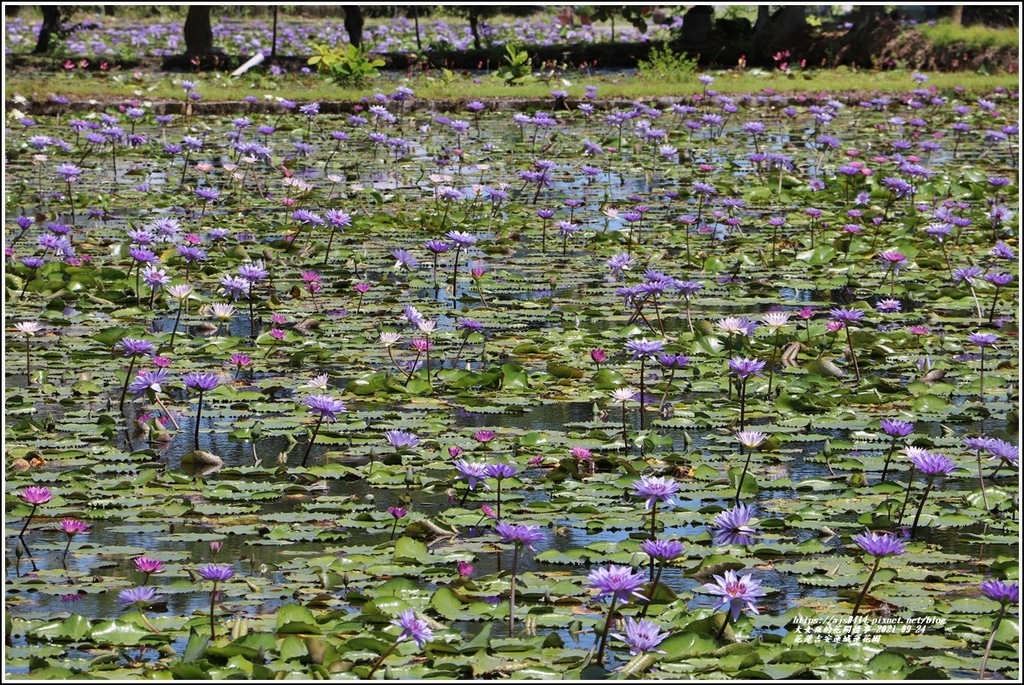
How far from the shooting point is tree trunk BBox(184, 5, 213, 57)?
66.5 feet

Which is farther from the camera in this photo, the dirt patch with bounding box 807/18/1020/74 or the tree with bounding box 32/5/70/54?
the tree with bounding box 32/5/70/54

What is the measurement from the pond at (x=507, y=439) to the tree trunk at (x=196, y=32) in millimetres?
11800

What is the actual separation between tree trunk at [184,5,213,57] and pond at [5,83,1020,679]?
1180cm

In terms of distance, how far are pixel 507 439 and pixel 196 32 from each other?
17.3m

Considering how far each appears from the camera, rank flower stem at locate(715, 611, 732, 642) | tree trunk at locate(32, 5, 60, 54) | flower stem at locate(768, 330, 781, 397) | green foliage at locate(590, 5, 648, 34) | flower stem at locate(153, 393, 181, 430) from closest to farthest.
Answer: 1. flower stem at locate(715, 611, 732, 642)
2. flower stem at locate(153, 393, 181, 430)
3. flower stem at locate(768, 330, 781, 397)
4. tree trunk at locate(32, 5, 60, 54)
5. green foliage at locate(590, 5, 648, 34)

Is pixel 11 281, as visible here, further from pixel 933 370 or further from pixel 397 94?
pixel 397 94

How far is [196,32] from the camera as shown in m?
20.3

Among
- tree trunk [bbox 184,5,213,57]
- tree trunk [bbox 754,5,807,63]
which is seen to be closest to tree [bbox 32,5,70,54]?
tree trunk [bbox 184,5,213,57]

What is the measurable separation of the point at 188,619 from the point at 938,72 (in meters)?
18.1

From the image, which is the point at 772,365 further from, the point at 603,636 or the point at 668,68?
the point at 668,68

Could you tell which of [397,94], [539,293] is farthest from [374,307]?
[397,94]

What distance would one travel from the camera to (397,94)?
14047mm

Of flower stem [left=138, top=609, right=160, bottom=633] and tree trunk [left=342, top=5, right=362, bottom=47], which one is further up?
tree trunk [left=342, top=5, right=362, bottom=47]

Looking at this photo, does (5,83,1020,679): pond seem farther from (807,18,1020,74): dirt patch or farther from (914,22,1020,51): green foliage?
(914,22,1020,51): green foliage
